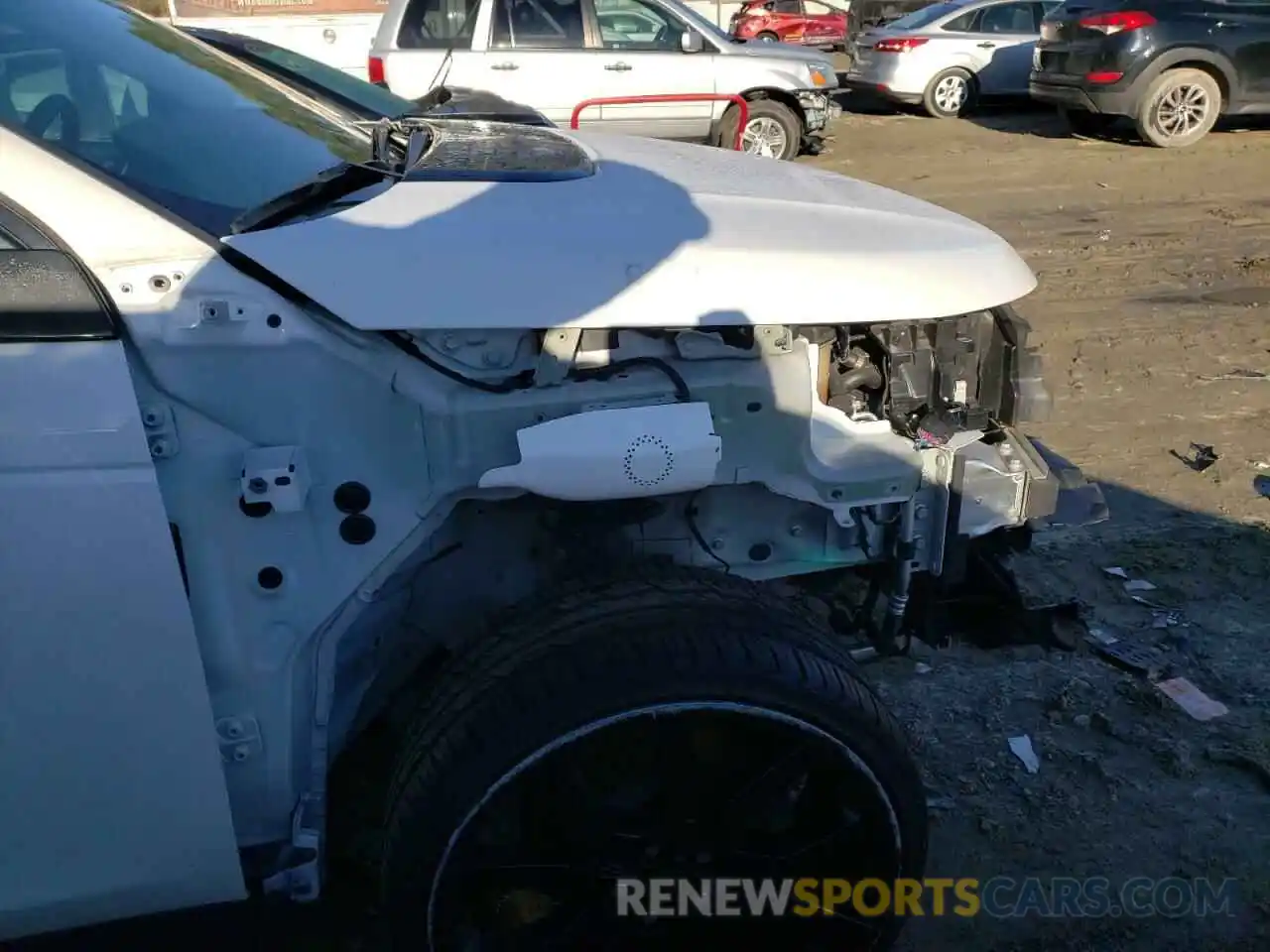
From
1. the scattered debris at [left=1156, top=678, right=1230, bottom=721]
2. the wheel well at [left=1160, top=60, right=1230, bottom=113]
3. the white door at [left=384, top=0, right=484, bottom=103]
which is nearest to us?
the scattered debris at [left=1156, top=678, right=1230, bottom=721]

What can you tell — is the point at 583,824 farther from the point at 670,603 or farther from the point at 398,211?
the point at 398,211

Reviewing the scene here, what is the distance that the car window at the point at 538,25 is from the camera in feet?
34.1

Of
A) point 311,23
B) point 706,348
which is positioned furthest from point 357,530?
point 311,23

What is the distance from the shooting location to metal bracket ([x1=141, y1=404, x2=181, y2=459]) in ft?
6.03

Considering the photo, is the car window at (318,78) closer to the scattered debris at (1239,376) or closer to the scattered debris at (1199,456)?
the scattered debris at (1199,456)

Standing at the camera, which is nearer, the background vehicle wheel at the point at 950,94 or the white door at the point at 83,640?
the white door at the point at 83,640

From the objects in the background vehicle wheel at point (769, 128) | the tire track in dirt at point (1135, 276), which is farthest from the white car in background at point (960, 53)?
the background vehicle wheel at point (769, 128)

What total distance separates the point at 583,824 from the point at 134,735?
2.68ft

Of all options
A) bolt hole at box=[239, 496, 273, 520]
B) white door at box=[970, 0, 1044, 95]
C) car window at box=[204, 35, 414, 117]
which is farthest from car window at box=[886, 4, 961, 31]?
bolt hole at box=[239, 496, 273, 520]

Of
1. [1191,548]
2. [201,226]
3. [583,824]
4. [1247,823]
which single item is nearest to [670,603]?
[583,824]

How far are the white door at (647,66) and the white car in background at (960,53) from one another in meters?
4.48

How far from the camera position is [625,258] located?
6.79ft

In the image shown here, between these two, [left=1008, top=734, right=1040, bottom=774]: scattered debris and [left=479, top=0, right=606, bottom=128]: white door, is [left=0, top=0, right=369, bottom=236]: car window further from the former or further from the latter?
[left=479, top=0, right=606, bottom=128]: white door

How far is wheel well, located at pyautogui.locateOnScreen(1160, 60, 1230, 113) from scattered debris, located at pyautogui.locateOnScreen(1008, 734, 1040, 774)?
10315 mm
